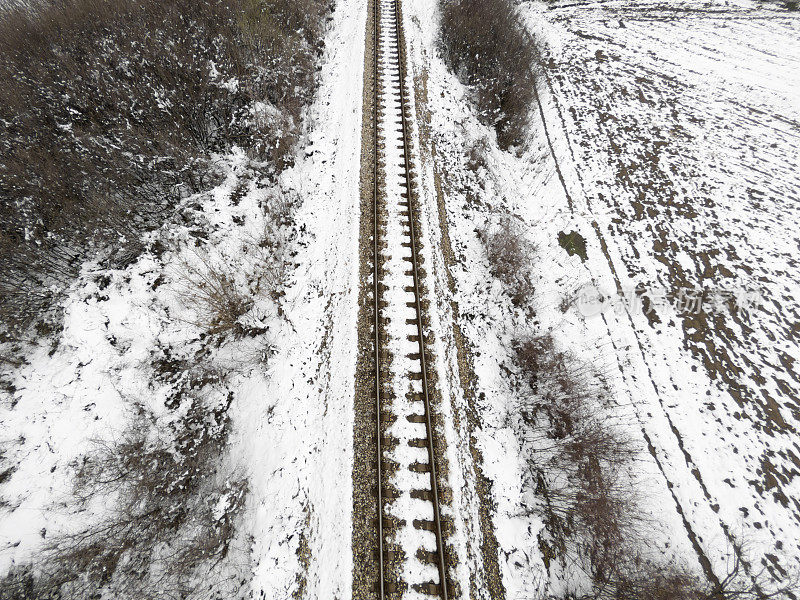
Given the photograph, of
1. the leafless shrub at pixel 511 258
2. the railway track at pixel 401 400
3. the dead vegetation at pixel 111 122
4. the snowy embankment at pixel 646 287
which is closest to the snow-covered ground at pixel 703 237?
the snowy embankment at pixel 646 287

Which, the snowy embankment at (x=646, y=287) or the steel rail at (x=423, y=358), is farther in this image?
the snowy embankment at (x=646, y=287)

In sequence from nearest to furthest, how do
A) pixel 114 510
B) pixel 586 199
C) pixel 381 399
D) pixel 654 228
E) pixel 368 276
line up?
1. pixel 114 510
2. pixel 381 399
3. pixel 368 276
4. pixel 654 228
5. pixel 586 199

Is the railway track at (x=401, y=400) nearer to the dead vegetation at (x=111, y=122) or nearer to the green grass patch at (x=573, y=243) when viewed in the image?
the dead vegetation at (x=111, y=122)

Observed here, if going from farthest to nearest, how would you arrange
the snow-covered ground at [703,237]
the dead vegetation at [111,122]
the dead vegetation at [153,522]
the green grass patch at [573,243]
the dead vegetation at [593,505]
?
the green grass patch at [573,243] < the snow-covered ground at [703,237] < the dead vegetation at [111,122] < the dead vegetation at [593,505] < the dead vegetation at [153,522]

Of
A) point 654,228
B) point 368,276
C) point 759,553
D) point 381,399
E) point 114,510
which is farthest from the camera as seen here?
point 654,228

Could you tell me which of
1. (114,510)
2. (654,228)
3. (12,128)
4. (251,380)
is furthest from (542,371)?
(12,128)

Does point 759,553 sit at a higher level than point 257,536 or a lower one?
lower

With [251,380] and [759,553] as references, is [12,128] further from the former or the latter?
[759,553]

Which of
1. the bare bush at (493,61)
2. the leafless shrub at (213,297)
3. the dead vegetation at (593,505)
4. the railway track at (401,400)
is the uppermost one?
the bare bush at (493,61)
